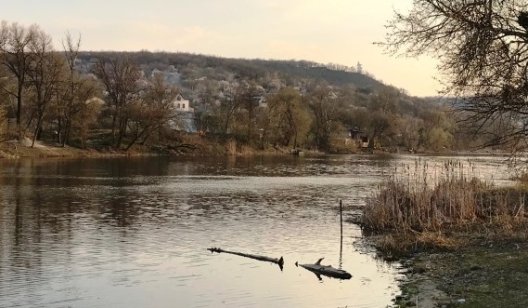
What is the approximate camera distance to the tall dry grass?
74.7 ft

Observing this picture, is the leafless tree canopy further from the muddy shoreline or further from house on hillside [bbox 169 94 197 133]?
house on hillside [bbox 169 94 197 133]

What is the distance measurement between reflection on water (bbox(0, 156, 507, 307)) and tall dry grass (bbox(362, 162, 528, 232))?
142 centimetres

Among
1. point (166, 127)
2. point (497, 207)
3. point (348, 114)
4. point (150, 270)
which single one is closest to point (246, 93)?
point (166, 127)

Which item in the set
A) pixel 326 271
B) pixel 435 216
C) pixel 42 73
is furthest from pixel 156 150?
pixel 326 271

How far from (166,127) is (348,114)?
51.9 metres

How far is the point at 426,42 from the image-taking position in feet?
61.1

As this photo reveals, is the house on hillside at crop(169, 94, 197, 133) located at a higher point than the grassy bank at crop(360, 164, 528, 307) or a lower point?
higher

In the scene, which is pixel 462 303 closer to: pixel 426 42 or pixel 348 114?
pixel 426 42

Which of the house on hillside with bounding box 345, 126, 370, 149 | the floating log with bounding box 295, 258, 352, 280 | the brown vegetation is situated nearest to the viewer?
the floating log with bounding box 295, 258, 352, 280

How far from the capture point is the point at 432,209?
2378 centimetres

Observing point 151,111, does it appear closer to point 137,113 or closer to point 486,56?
point 137,113

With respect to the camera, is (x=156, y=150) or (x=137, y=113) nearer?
(x=137, y=113)

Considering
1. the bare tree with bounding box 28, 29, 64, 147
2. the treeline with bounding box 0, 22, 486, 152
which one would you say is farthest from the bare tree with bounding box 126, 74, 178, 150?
the bare tree with bounding box 28, 29, 64, 147

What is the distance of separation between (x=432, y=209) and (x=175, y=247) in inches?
395
